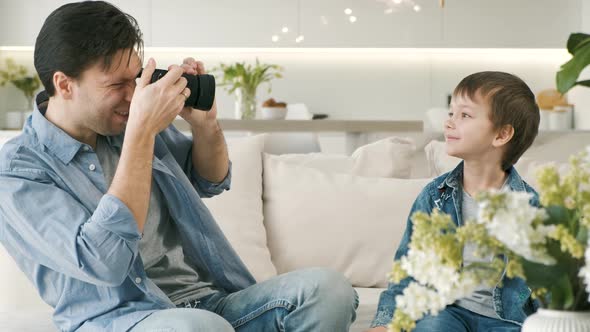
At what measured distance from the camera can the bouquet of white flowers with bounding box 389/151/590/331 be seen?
86 centimetres

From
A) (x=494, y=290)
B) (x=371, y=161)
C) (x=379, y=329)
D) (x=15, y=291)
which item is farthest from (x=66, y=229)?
(x=371, y=161)

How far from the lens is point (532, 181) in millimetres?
2219

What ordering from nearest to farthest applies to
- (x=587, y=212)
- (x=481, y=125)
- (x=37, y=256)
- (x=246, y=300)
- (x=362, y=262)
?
(x=587, y=212) → (x=37, y=256) → (x=246, y=300) → (x=481, y=125) → (x=362, y=262)

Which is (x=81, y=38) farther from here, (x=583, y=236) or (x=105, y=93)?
(x=583, y=236)

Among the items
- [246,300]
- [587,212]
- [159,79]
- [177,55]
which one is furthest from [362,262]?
[177,55]

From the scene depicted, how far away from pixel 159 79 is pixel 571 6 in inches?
174

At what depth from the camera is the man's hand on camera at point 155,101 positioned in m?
1.38

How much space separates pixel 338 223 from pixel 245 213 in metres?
0.24

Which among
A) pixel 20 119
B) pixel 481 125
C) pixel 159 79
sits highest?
pixel 159 79

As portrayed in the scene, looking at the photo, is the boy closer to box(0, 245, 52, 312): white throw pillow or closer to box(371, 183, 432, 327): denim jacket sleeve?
box(371, 183, 432, 327): denim jacket sleeve

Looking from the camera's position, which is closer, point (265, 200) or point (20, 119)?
point (265, 200)

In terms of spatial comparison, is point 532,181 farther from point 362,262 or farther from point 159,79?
point 159,79

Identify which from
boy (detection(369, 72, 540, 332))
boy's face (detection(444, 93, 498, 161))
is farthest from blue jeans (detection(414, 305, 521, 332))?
boy's face (detection(444, 93, 498, 161))

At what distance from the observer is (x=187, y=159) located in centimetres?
170
